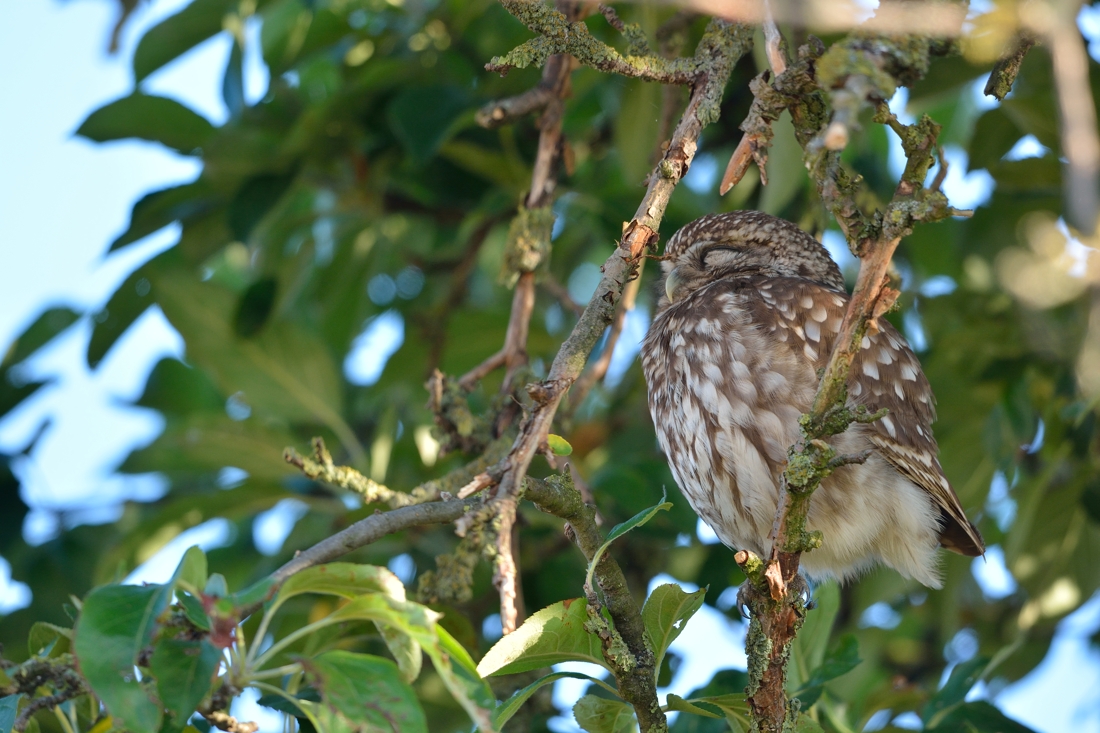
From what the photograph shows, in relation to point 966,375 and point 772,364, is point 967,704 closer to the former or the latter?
point 772,364

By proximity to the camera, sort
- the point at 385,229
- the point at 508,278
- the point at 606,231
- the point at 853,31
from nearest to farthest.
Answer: the point at 853,31 → the point at 508,278 → the point at 606,231 → the point at 385,229

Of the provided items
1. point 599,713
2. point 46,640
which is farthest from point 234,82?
point 599,713

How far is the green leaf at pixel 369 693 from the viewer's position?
4.46ft

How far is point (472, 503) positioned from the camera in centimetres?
165

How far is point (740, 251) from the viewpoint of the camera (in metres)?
3.34

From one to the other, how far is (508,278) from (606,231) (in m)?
0.77

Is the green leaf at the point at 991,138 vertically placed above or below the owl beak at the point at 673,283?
above

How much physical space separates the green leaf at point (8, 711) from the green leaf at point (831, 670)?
1513 millimetres

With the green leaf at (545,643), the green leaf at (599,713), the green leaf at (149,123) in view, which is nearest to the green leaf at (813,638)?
the green leaf at (599,713)

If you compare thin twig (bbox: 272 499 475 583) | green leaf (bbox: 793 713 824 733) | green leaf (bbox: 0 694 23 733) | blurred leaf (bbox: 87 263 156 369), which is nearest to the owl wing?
green leaf (bbox: 793 713 824 733)

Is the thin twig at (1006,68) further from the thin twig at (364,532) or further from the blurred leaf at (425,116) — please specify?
the blurred leaf at (425,116)

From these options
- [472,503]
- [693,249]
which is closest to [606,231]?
[693,249]

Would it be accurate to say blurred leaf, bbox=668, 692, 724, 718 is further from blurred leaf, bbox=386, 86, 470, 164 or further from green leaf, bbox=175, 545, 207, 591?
blurred leaf, bbox=386, 86, 470, 164

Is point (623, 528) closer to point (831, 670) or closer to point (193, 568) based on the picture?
point (193, 568)
